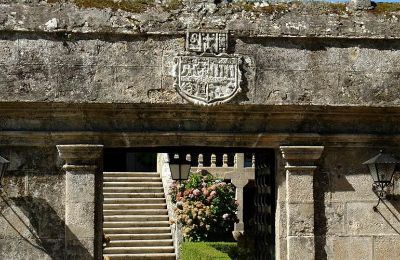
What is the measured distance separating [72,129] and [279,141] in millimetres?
1890

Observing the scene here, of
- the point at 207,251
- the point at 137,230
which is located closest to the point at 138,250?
the point at 137,230

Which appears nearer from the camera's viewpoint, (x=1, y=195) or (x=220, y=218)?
(x=1, y=195)

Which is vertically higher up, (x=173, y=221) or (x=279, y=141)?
(x=279, y=141)

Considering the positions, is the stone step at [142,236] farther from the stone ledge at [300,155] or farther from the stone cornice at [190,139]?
the stone ledge at [300,155]

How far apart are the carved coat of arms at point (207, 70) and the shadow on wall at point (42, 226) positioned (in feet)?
5.25

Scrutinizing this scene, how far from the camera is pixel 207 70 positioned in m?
6.87

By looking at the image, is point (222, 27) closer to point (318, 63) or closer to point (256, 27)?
point (256, 27)

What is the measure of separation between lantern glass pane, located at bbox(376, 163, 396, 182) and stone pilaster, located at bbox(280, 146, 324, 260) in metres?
0.55

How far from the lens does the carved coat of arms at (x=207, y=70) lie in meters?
6.83

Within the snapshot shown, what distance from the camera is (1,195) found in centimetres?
681

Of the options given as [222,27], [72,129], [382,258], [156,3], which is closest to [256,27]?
[222,27]

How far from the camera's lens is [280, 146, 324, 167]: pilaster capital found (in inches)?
276

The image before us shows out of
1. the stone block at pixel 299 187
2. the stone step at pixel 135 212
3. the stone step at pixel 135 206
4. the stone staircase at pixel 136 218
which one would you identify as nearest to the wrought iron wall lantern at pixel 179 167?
the stone block at pixel 299 187

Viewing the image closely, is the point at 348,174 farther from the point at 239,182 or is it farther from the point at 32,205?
the point at 239,182
